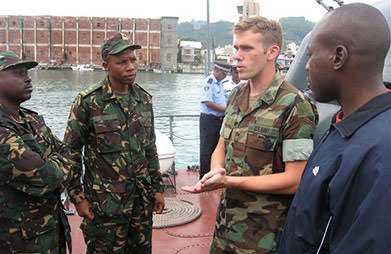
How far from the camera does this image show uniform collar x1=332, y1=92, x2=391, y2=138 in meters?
1.28

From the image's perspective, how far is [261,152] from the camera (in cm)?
221

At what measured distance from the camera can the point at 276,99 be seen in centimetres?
224

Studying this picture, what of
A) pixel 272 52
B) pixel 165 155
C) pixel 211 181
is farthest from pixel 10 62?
pixel 165 155

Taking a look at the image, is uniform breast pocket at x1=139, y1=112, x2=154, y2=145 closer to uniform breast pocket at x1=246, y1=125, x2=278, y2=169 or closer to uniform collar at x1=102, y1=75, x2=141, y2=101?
uniform collar at x1=102, y1=75, x2=141, y2=101

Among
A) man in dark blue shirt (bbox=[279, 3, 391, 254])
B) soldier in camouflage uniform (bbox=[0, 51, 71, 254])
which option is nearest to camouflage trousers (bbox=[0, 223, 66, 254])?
soldier in camouflage uniform (bbox=[0, 51, 71, 254])

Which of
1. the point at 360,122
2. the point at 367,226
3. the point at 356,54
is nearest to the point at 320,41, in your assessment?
the point at 356,54

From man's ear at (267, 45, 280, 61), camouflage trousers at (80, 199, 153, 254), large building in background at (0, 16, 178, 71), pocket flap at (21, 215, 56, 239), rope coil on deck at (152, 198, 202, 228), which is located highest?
large building in background at (0, 16, 178, 71)

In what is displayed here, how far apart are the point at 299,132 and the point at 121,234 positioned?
5.24 feet

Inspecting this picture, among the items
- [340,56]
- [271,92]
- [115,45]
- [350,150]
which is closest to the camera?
[350,150]

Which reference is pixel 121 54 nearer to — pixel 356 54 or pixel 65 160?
pixel 65 160

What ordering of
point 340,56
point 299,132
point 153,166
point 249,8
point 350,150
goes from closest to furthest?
point 350,150 → point 340,56 → point 299,132 → point 153,166 → point 249,8

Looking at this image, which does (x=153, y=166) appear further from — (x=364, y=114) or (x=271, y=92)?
(x=364, y=114)

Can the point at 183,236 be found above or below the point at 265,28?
below

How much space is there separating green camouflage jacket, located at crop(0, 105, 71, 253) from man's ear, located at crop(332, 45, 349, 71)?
5.94 ft
